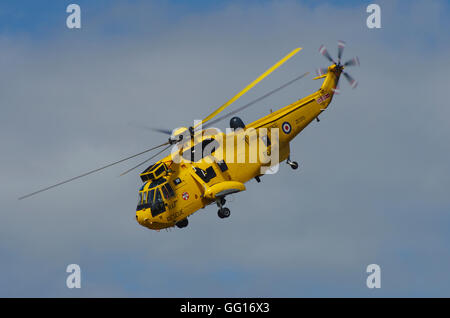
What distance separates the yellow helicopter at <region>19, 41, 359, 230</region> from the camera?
5638 cm

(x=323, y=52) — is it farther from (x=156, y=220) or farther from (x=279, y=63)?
(x=156, y=220)

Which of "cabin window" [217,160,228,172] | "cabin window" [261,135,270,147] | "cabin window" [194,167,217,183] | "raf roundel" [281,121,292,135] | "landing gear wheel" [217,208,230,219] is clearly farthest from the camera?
"raf roundel" [281,121,292,135]

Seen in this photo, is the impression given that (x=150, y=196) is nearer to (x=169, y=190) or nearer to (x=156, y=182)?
(x=156, y=182)

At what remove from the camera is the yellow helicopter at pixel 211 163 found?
5638cm

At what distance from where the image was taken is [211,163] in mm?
58781

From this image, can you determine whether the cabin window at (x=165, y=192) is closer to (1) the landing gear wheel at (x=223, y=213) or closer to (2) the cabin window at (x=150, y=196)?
(2) the cabin window at (x=150, y=196)

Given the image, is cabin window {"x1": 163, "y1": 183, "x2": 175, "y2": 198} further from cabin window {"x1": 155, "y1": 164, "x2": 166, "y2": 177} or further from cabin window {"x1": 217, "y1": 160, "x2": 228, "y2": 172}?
cabin window {"x1": 217, "y1": 160, "x2": 228, "y2": 172}

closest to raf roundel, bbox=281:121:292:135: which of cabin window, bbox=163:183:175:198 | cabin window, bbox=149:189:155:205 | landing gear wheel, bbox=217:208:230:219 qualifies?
landing gear wheel, bbox=217:208:230:219

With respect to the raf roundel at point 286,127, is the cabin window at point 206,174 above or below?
below

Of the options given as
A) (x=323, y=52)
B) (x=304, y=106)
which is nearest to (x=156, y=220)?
(x=304, y=106)

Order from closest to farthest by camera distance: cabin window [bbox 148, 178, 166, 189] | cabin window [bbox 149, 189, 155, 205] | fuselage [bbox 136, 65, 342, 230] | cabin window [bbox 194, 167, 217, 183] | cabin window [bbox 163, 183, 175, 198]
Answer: cabin window [bbox 149, 189, 155, 205]
fuselage [bbox 136, 65, 342, 230]
cabin window [bbox 163, 183, 175, 198]
cabin window [bbox 148, 178, 166, 189]
cabin window [bbox 194, 167, 217, 183]

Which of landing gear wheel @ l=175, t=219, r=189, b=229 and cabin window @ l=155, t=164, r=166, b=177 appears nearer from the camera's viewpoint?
cabin window @ l=155, t=164, r=166, b=177

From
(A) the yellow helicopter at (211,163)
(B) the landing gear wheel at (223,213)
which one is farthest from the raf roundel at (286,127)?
(B) the landing gear wheel at (223,213)

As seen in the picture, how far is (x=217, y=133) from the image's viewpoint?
5959 cm
